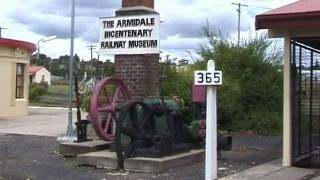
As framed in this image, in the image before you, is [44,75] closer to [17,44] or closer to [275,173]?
[17,44]

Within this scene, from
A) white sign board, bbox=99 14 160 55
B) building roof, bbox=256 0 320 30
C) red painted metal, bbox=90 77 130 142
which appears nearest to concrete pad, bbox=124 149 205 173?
red painted metal, bbox=90 77 130 142

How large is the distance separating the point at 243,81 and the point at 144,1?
7.99m

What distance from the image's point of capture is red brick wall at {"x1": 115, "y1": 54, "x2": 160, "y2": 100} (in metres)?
14.0

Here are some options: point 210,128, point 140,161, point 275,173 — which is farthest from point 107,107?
point 275,173

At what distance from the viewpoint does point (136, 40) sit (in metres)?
13.9

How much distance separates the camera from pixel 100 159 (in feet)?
39.3

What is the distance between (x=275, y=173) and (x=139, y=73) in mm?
4388

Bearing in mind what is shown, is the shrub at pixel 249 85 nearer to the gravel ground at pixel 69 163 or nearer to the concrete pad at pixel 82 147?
the gravel ground at pixel 69 163

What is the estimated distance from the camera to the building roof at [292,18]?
10.6 meters

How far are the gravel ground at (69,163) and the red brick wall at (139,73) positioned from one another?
2.27 m

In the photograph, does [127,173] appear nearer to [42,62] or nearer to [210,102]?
[210,102]

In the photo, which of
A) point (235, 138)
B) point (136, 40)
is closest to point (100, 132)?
point (136, 40)

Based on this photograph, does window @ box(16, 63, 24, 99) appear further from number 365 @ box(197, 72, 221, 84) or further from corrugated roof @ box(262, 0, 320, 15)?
number 365 @ box(197, 72, 221, 84)

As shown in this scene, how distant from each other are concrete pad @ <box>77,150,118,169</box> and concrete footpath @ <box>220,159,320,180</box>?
2436mm
